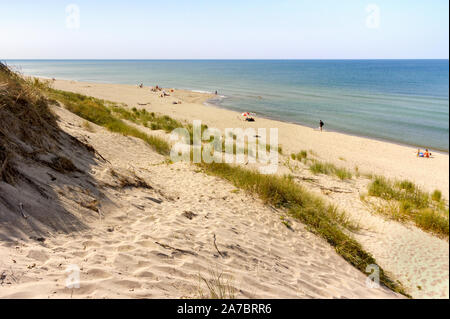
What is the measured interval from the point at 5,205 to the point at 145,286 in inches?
88.6

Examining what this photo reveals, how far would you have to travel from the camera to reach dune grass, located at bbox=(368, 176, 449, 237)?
7129 mm

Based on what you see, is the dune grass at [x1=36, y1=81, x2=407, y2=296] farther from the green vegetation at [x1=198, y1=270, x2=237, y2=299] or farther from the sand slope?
the green vegetation at [x1=198, y1=270, x2=237, y2=299]

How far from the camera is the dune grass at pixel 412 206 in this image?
23.4ft

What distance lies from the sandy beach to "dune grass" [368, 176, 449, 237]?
0.36 metres

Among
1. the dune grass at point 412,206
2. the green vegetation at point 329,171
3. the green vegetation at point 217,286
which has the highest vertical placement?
the green vegetation at point 217,286

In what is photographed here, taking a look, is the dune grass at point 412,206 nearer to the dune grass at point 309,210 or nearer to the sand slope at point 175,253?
the dune grass at point 309,210

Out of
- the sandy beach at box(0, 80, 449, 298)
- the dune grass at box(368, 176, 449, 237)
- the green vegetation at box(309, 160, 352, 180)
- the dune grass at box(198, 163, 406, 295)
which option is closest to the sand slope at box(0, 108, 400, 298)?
the sandy beach at box(0, 80, 449, 298)

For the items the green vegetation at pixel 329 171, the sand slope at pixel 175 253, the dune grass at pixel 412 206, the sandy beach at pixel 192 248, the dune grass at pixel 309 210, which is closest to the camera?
the sand slope at pixel 175 253

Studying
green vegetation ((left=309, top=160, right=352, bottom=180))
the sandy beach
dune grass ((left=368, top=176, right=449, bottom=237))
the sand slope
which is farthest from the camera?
green vegetation ((left=309, top=160, right=352, bottom=180))

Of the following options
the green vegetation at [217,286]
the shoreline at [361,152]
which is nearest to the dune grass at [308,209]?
the green vegetation at [217,286]

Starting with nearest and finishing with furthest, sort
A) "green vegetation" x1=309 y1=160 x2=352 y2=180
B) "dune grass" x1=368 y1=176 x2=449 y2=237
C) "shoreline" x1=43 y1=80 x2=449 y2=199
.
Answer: "dune grass" x1=368 y1=176 x2=449 y2=237 → "green vegetation" x1=309 y1=160 x2=352 y2=180 → "shoreline" x1=43 y1=80 x2=449 y2=199

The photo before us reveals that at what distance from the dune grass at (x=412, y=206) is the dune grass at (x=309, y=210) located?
1.99 m

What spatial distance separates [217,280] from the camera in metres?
3.30

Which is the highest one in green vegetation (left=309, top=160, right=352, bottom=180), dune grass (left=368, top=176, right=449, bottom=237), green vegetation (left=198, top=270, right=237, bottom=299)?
green vegetation (left=198, top=270, right=237, bottom=299)
